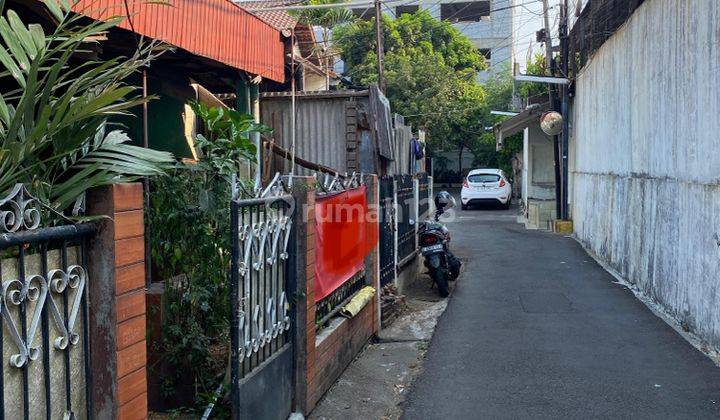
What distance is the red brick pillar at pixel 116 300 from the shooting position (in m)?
2.79

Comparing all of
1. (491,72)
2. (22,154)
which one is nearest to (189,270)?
(22,154)

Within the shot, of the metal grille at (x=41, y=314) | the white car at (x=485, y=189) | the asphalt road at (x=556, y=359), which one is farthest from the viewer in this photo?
the white car at (x=485, y=189)

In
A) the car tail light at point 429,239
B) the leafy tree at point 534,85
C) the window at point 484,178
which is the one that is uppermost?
the leafy tree at point 534,85

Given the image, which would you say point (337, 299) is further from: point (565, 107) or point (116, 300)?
point (565, 107)

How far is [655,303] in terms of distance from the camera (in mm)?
9359

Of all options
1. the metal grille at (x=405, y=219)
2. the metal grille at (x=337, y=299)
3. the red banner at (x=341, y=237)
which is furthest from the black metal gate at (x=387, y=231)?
the metal grille at (x=337, y=299)

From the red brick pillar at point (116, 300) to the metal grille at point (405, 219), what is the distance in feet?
23.1

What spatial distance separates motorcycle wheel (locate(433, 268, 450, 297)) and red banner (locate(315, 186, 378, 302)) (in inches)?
94.9

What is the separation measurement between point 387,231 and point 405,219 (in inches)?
62.5

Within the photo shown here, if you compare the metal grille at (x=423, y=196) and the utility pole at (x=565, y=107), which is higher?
the utility pole at (x=565, y=107)

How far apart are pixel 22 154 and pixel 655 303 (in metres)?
8.59

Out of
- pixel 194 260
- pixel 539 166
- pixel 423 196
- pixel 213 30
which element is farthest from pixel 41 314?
pixel 539 166

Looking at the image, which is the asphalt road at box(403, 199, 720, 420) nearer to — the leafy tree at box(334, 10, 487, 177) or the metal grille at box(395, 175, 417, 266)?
the metal grille at box(395, 175, 417, 266)

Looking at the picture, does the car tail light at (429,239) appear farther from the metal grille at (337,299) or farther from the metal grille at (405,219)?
the metal grille at (337,299)
